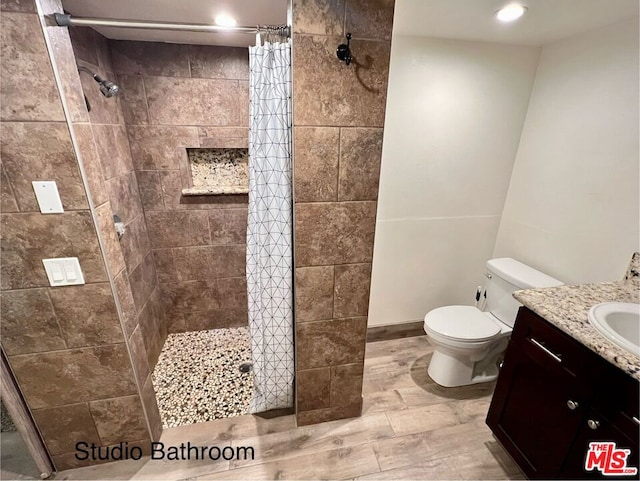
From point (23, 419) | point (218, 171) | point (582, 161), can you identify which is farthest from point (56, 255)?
point (582, 161)

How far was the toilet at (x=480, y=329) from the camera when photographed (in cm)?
176

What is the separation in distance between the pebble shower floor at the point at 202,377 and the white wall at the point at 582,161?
2.24 m

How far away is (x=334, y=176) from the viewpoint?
3.97ft

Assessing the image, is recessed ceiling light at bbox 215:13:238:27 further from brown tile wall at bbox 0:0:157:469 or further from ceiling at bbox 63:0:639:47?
brown tile wall at bbox 0:0:157:469

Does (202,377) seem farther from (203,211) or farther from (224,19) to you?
(224,19)

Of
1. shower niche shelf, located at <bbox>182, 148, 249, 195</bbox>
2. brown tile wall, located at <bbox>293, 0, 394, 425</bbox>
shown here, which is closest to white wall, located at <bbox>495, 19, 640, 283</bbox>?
brown tile wall, located at <bbox>293, 0, 394, 425</bbox>

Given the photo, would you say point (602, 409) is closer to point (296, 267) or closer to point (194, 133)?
point (296, 267)

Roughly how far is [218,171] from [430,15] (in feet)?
5.35

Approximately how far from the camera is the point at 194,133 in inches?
76.5

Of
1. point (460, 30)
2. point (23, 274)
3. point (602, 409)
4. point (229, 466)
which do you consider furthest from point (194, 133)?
point (602, 409)

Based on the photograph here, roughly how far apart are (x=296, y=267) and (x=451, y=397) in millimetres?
1454

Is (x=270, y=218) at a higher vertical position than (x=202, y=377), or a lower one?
higher

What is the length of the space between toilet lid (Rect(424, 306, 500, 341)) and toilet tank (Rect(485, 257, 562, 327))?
127 millimetres

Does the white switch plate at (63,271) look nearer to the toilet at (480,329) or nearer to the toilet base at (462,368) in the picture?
the toilet at (480,329)
